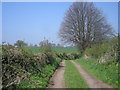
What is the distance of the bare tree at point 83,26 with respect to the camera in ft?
56.5

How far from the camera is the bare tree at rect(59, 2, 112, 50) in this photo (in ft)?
56.5

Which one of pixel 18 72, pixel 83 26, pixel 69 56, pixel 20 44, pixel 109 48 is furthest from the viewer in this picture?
pixel 69 56

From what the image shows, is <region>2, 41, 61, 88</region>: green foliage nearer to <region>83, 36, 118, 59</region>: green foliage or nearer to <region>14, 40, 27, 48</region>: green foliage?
<region>14, 40, 27, 48</region>: green foliage

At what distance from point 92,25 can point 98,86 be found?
49.1ft

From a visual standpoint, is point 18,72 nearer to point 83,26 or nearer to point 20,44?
point 20,44

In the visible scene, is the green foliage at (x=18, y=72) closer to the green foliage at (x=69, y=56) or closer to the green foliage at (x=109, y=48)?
the green foliage at (x=109, y=48)

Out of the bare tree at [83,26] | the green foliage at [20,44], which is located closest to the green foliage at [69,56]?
the bare tree at [83,26]

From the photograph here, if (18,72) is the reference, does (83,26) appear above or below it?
above

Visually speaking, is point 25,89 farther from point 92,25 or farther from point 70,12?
point 70,12

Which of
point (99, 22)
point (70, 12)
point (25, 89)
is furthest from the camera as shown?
point (70, 12)

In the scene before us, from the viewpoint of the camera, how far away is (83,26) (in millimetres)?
18641

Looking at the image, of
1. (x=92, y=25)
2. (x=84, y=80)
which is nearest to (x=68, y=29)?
(x=92, y=25)

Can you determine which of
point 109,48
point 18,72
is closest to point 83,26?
point 109,48

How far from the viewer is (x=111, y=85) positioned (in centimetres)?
385
